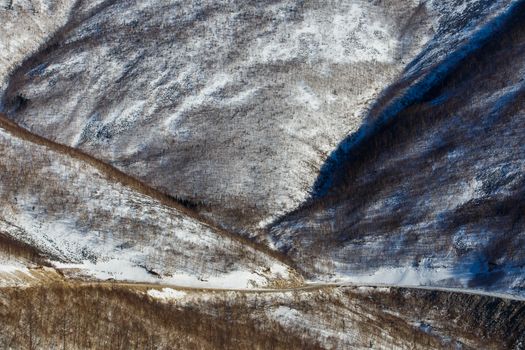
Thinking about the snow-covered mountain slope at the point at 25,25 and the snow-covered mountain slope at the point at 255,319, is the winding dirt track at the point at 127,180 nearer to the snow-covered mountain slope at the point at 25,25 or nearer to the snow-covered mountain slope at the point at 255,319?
the snow-covered mountain slope at the point at 255,319

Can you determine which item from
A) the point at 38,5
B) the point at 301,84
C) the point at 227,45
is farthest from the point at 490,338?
the point at 38,5

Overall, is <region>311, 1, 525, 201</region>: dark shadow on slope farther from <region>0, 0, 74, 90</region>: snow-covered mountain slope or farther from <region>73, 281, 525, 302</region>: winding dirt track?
<region>0, 0, 74, 90</region>: snow-covered mountain slope

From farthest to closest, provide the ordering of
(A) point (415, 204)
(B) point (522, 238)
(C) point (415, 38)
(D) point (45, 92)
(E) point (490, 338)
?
(C) point (415, 38) → (D) point (45, 92) → (A) point (415, 204) → (B) point (522, 238) → (E) point (490, 338)

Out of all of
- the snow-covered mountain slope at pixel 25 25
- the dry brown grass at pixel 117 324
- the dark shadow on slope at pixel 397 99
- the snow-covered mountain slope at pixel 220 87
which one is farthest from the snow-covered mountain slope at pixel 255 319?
the snow-covered mountain slope at pixel 25 25

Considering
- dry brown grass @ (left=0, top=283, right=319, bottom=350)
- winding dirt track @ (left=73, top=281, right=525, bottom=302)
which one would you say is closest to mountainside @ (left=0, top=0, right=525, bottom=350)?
dry brown grass @ (left=0, top=283, right=319, bottom=350)

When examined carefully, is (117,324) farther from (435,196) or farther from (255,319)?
(435,196)

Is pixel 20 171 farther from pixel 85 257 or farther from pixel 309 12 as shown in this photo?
pixel 309 12
